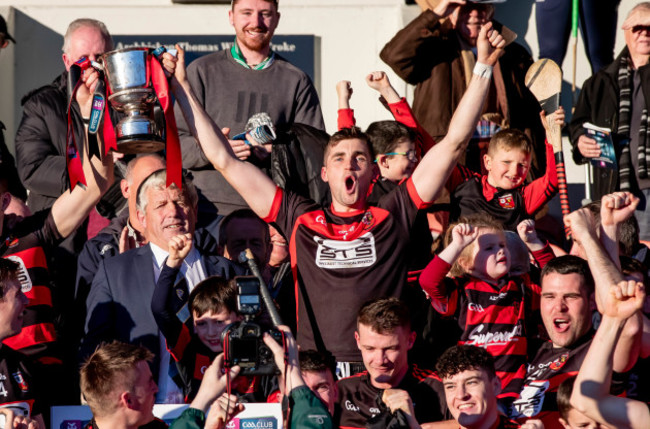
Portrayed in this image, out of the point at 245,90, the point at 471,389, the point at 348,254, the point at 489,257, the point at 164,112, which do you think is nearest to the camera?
the point at 471,389

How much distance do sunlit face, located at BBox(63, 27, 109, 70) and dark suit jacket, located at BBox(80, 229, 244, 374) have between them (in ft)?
5.27

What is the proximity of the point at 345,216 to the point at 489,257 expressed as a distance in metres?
0.91

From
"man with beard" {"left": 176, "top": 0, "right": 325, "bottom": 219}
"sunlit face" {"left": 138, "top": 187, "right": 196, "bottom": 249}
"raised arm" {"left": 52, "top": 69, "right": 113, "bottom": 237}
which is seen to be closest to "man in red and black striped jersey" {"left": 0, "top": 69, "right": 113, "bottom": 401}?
"raised arm" {"left": 52, "top": 69, "right": 113, "bottom": 237}

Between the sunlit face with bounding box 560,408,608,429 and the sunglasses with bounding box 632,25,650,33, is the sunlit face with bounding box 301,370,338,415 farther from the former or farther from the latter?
the sunglasses with bounding box 632,25,650,33

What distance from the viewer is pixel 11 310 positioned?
606 cm

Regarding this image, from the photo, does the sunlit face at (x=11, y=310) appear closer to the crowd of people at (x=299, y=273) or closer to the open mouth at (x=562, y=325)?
the crowd of people at (x=299, y=273)

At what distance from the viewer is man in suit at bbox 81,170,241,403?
6.47 meters

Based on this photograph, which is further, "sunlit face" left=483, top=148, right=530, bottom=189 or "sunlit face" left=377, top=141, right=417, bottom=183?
"sunlit face" left=483, top=148, right=530, bottom=189

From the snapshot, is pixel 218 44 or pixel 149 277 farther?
pixel 218 44

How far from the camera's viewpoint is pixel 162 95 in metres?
6.20

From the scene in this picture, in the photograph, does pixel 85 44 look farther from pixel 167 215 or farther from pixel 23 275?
pixel 23 275

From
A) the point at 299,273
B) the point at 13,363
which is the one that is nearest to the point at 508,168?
the point at 299,273

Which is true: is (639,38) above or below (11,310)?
above

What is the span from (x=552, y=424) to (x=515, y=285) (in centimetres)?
98
